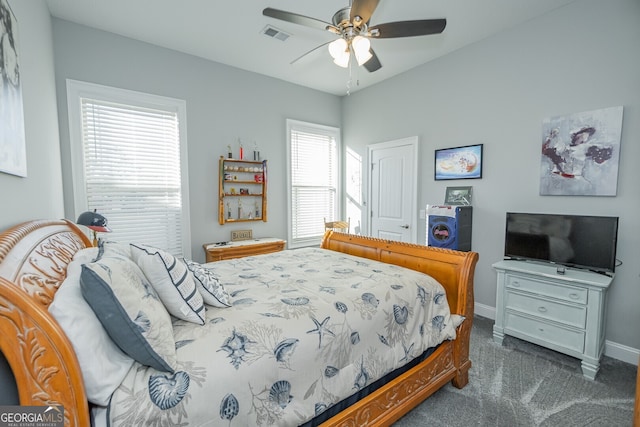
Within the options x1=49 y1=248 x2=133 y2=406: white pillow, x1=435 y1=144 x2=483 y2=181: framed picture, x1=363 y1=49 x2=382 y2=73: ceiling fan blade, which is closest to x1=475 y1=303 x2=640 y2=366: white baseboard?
x1=435 y1=144 x2=483 y2=181: framed picture

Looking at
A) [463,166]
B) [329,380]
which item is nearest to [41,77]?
[329,380]

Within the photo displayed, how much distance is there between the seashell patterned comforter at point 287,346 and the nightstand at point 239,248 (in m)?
1.47

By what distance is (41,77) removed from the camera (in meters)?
2.06

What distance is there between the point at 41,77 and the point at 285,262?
2.28 metres

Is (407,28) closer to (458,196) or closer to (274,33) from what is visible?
(274,33)

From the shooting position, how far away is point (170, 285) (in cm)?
120

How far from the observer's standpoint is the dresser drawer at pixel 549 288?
218 centimetres

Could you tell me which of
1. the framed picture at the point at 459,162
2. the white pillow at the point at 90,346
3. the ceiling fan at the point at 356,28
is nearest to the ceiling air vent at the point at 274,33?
the ceiling fan at the point at 356,28

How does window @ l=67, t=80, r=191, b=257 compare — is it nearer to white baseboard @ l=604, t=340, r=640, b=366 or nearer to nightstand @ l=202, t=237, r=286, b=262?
nightstand @ l=202, t=237, r=286, b=262

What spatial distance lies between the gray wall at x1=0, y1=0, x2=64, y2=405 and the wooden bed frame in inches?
5.9

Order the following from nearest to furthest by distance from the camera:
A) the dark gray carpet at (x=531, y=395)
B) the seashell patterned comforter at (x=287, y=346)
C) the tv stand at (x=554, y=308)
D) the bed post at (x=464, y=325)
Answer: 1. the seashell patterned comforter at (x=287, y=346)
2. the dark gray carpet at (x=531, y=395)
3. the bed post at (x=464, y=325)
4. the tv stand at (x=554, y=308)

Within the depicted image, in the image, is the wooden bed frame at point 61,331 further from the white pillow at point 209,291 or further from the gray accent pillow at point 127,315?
the white pillow at point 209,291

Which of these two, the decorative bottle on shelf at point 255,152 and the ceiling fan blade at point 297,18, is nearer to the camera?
the ceiling fan blade at point 297,18

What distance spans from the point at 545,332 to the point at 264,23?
150 inches
